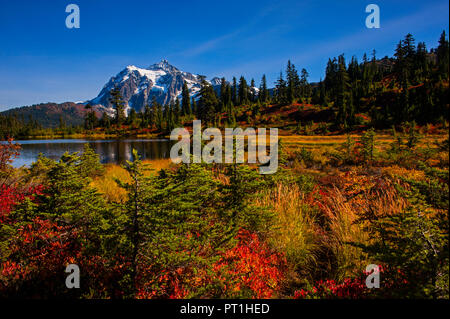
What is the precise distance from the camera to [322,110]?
56438mm

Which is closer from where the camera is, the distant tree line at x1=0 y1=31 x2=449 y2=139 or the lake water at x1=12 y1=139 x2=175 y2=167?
the lake water at x1=12 y1=139 x2=175 y2=167

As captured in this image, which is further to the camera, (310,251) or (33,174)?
(33,174)

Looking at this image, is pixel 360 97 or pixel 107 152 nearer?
pixel 107 152

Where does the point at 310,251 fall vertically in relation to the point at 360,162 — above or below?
below

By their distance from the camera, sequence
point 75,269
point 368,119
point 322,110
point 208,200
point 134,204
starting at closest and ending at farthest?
point 134,204 → point 75,269 → point 208,200 → point 368,119 → point 322,110

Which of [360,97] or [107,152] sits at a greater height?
[360,97]

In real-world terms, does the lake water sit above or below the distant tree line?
below

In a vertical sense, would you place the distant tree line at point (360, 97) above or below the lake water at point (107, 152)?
above

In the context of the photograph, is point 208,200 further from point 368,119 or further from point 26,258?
point 368,119

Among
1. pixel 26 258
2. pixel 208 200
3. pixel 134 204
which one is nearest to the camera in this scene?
pixel 134 204

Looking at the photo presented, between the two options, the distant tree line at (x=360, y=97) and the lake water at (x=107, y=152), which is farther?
the distant tree line at (x=360, y=97)
